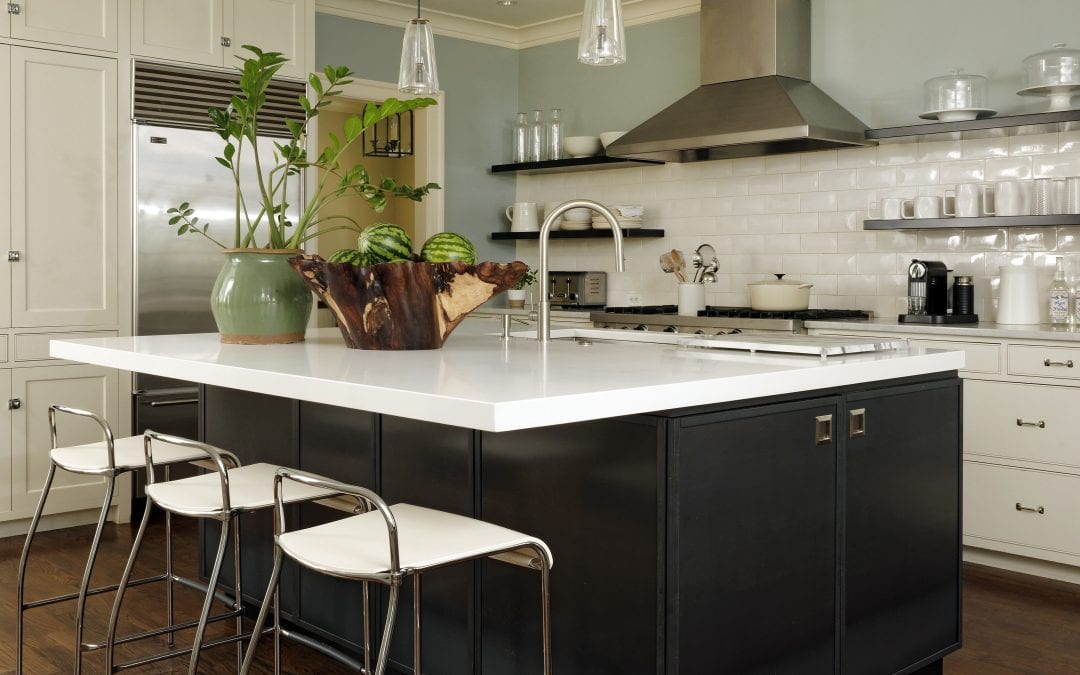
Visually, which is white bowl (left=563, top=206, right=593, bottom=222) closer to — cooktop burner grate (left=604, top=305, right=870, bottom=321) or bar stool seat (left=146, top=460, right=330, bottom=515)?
cooktop burner grate (left=604, top=305, right=870, bottom=321)

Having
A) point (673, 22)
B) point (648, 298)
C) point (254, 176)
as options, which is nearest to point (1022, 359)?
point (648, 298)

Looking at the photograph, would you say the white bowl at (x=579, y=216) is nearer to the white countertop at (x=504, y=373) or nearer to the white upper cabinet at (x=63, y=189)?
the white upper cabinet at (x=63, y=189)

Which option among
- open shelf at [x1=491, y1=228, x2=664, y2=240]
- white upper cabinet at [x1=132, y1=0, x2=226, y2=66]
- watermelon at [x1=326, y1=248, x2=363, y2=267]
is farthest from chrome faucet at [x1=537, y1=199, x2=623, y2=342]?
open shelf at [x1=491, y1=228, x2=664, y2=240]

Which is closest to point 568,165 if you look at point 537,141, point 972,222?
point 537,141

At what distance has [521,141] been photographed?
685cm

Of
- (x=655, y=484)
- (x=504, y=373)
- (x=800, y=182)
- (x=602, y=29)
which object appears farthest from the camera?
(x=800, y=182)

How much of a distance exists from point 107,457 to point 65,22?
250 cm

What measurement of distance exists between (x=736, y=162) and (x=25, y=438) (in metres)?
3.80

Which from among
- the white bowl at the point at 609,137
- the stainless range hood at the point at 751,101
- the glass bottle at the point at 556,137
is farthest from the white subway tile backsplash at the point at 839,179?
the glass bottle at the point at 556,137

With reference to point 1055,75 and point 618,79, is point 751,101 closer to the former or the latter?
point 1055,75

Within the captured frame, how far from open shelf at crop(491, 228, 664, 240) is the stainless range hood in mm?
559

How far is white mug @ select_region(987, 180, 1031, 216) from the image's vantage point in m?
4.55

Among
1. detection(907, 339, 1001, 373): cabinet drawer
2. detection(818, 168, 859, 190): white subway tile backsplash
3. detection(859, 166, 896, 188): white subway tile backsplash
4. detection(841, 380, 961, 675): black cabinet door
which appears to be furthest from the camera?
detection(818, 168, 859, 190): white subway tile backsplash

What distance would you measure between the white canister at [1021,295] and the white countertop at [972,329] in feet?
0.13
